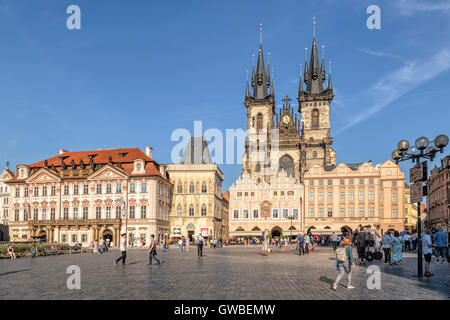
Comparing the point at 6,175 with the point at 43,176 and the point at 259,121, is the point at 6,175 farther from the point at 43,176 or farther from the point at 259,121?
the point at 259,121

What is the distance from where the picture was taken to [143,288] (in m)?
12.9

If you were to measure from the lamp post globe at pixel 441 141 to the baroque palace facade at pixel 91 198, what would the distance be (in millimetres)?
50574

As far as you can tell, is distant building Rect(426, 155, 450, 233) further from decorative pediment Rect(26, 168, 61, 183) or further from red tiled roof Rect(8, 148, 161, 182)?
decorative pediment Rect(26, 168, 61, 183)

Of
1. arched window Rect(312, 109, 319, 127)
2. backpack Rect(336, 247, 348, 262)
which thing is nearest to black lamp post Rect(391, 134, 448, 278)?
backpack Rect(336, 247, 348, 262)

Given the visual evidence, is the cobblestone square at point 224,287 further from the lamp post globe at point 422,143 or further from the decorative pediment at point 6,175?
the decorative pediment at point 6,175

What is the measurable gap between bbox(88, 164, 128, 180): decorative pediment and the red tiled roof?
1210 millimetres

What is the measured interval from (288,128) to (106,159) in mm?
44045

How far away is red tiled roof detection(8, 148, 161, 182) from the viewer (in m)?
65.6

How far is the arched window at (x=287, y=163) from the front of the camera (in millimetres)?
92606

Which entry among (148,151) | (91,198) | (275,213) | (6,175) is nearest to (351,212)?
(275,213)

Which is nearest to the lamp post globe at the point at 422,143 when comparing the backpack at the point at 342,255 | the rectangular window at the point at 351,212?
the backpack at the point at 342,255
